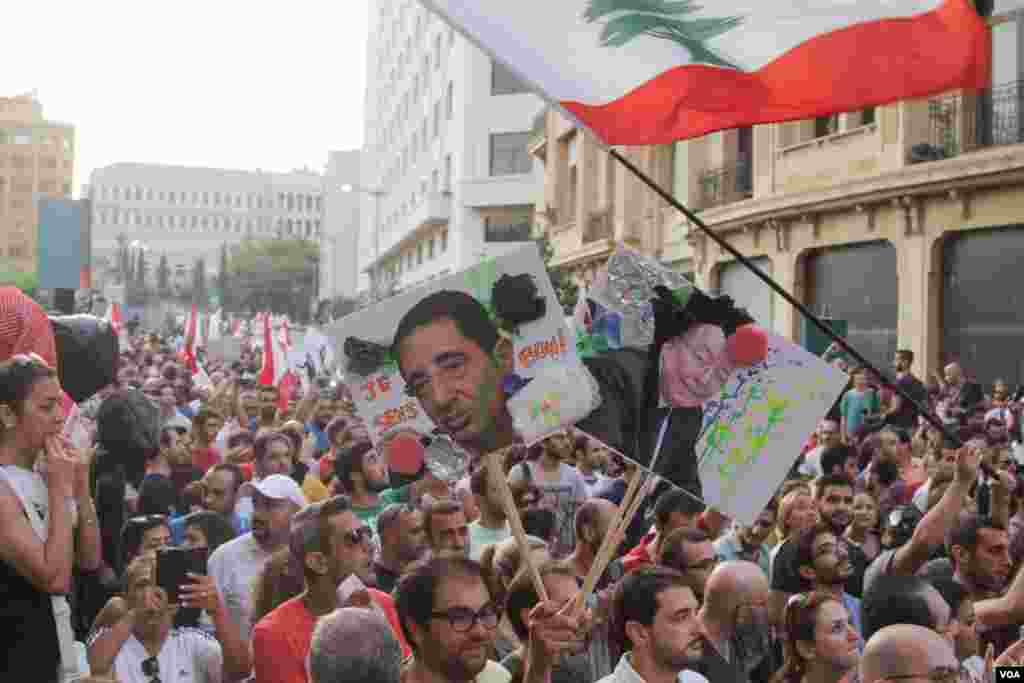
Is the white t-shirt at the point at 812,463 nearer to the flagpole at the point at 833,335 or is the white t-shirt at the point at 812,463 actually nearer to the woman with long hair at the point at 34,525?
the flagpole at the point at 833,335

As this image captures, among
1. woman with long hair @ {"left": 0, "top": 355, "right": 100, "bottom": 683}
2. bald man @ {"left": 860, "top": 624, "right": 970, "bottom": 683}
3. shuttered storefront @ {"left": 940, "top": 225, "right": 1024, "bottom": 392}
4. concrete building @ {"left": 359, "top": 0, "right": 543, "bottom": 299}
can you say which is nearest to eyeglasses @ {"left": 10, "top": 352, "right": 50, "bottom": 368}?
woman with long hair @ {"left": 0, "top": 355, "right": 100, "bottom": 683}

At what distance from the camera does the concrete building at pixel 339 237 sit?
11275cm

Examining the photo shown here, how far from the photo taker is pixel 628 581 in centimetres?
435

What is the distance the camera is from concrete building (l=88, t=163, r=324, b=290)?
6486 inches

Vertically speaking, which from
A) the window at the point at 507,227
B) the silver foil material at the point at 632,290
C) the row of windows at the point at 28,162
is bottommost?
the silver foil material at the point at 632,290

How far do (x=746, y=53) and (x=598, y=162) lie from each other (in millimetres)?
27426

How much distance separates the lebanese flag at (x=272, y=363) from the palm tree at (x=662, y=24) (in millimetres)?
Result: 11164

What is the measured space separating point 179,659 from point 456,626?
4.24 ft

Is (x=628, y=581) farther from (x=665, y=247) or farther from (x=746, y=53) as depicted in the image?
(x=665, y=247)

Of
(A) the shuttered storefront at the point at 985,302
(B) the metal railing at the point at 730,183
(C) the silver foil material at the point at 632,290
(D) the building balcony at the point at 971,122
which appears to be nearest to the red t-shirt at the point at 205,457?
(C) the silver foil material at the point at 632,290

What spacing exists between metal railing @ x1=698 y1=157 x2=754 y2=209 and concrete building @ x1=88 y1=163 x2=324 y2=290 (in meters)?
140

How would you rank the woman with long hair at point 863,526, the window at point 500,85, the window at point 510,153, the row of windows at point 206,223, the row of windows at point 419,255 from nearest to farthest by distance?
the woman with long hair at point 863,526, the window at point 500,85, the window at point 510,153, the row of windows at point 419,255, the row of windows at point 206,223

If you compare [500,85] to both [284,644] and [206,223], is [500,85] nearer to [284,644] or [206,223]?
[284,644]

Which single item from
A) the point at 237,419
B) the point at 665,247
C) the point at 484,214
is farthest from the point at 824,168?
the point at 484,214
